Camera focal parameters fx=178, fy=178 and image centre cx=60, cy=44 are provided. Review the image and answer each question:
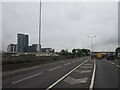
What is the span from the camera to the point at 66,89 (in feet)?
28.9

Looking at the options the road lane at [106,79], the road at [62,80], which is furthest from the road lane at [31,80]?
the road lane at [106,79]

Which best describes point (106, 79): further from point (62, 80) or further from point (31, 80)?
point (31, 80)

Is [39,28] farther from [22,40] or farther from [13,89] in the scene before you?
[13,89]

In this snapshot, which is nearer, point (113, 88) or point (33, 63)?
point (113, 88)

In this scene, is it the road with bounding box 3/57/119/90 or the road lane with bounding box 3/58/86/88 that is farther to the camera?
the road lane with bounding box 3/58/86/88

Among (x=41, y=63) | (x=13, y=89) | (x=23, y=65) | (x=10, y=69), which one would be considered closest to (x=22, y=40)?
(x=41, y=63)

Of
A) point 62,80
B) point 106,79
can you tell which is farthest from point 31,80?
point 106,79

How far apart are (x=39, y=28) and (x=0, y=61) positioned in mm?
12850

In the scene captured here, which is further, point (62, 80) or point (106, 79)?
point (106, 79)

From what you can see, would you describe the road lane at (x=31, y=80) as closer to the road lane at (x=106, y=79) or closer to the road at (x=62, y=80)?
the road at (x=62, y=80)

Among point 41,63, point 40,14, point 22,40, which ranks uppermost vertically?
point 40,14

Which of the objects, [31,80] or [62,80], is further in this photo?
[31,80]

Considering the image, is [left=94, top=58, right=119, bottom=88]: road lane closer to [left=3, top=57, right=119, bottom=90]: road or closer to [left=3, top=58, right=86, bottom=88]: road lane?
[left=3, top=57, right=119, bottom=90]: road

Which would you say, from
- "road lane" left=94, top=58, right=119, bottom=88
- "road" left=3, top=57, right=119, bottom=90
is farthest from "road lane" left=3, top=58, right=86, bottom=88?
"road lane" left=94, top=58, right=119, bottom=88
